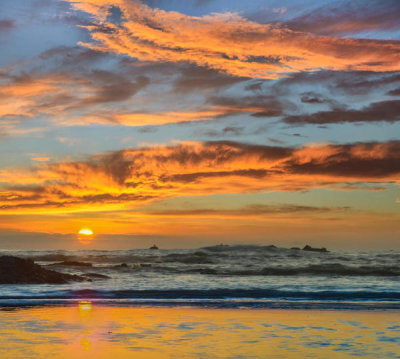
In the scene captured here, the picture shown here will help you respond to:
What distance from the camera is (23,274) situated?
32.5 metres

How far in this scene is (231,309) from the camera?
2092 cm

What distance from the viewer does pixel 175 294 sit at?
27859mm

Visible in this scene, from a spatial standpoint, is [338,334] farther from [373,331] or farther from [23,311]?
[23,311]

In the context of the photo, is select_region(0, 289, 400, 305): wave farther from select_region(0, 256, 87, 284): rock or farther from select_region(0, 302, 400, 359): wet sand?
select_region(0, 302, 400, 359): wet sand

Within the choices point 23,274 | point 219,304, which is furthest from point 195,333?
point 23,274

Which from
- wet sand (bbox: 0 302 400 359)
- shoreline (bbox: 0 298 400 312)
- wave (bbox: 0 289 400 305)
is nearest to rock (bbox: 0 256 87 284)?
wave (bbox: 0 289 400 305)

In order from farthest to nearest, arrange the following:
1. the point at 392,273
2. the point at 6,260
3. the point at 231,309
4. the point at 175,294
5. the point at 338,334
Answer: the point at 392,273
the point at 6,260
the point at 175,294
the point at 231,309
the point at 338,334

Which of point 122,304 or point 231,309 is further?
point 122,304

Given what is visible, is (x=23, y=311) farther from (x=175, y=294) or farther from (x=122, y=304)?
(x=175, y=294)

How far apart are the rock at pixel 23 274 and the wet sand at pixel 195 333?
12.1 metres

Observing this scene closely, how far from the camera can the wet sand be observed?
1218cm

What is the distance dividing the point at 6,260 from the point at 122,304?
1362 centimetres

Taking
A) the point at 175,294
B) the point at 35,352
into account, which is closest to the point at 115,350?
the point at 35,352

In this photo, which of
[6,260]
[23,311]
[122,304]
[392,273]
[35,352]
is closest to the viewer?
[35,352]
